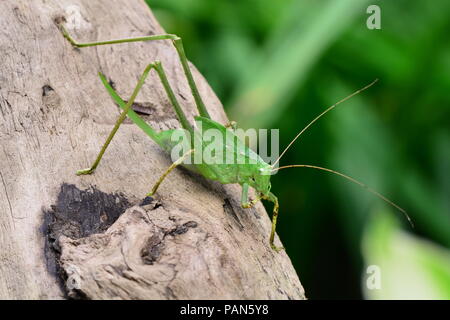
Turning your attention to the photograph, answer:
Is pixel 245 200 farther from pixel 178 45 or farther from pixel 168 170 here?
pixel 178 45

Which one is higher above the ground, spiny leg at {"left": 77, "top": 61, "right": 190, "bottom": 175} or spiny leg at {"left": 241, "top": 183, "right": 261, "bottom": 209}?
spiny leg at {"left": 77, "top": 61, "right": 190, "bottom": 175}

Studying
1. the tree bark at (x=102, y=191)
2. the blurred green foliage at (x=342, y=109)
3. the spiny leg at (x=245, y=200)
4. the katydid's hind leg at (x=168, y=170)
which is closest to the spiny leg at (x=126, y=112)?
the tree bark at (x=102, y=191)

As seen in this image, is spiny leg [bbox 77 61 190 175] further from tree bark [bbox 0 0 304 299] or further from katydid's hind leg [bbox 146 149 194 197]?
katydid's hind leg [bbox 146 149 194 197]

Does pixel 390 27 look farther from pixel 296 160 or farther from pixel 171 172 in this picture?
pixel 171 172

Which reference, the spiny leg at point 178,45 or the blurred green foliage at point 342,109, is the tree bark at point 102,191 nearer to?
the spiny leg at point 178,45

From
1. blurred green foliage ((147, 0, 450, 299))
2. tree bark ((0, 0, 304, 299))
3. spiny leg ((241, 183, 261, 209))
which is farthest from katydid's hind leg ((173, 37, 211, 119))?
blurred green foliage ((147, 0, 450, 299))

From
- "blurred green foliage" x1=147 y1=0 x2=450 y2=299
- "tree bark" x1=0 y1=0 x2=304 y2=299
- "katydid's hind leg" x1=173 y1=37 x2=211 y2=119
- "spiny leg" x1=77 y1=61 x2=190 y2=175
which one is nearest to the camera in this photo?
"tree bark" x1=0 y1=0 x2=304 y2=299
